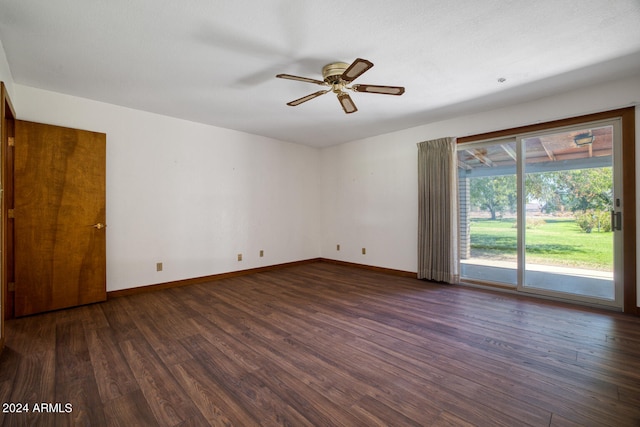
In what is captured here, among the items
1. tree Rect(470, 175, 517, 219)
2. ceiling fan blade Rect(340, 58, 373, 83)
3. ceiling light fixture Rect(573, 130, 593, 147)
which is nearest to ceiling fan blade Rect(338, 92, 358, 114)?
ceiling fan blade Rect(340, 58, 373, 83)

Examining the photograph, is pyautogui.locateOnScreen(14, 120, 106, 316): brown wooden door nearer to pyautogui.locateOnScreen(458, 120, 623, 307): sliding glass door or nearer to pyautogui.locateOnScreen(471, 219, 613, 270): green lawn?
pyautogui.locateOnScreen(458, 120, 623, 307): sliding glass door

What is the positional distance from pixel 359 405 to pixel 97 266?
11.5 ft

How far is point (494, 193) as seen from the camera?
405 cm

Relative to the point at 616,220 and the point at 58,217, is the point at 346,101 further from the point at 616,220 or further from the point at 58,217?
the point at 58,217

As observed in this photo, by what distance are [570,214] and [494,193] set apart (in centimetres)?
87

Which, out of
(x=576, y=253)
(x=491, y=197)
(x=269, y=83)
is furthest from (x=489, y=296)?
(x=269, y=83)

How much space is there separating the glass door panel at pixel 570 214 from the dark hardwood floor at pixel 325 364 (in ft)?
1.63

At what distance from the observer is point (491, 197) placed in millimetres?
4078

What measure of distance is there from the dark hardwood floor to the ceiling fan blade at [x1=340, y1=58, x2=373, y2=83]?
2.23 metres

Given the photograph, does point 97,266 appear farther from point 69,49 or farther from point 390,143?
point 390,143

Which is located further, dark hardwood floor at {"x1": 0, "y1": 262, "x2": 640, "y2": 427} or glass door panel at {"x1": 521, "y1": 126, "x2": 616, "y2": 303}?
glass door panel at {"x1": 521, "y1": 126, "x2": 616, "y2": 303}

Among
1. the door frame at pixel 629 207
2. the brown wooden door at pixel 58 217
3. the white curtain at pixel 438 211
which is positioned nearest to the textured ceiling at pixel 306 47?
the door frame at pixel 629 207

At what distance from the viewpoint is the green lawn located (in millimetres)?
3297

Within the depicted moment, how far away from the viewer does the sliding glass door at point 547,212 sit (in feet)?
10.6
